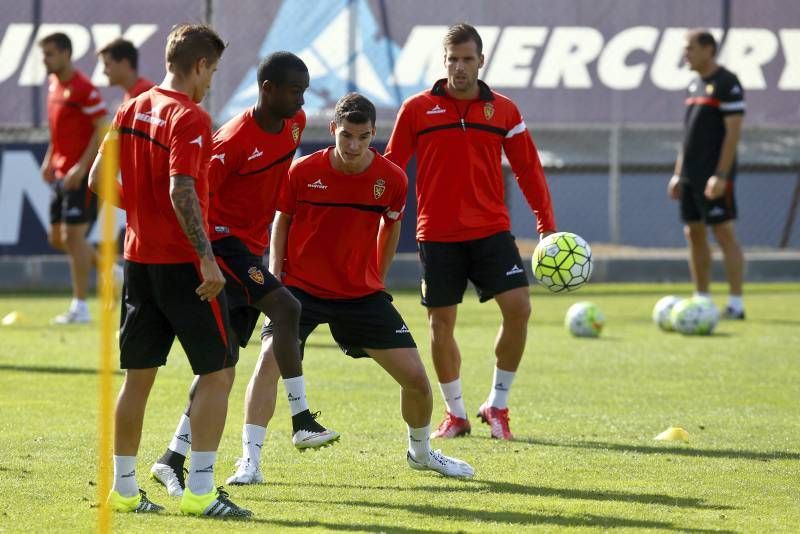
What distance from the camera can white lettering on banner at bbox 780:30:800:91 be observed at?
1906 cm

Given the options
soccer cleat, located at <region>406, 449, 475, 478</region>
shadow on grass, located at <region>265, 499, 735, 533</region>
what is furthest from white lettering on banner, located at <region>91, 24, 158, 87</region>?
shadow on grass, located at <region>265, 499, 735, 533</region>

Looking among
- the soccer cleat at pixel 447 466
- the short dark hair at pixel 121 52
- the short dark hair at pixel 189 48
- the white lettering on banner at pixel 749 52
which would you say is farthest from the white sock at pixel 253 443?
the white lettering on banner at pixel 749 52

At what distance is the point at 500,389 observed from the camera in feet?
27.3

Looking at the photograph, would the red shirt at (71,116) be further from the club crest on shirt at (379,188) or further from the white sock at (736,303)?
the club crest on shirt at (379,188)

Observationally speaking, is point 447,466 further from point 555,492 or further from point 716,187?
point 716,187

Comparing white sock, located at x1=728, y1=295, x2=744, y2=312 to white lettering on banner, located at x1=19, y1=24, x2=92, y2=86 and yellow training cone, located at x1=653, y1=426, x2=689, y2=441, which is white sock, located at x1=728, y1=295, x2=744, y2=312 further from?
white lettering on banner, located at x1=19, y1=24, x2=92, y2=86

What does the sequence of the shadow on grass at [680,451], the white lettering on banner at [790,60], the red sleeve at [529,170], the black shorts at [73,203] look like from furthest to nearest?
1. the white lettering on banner at [790,60]
2. the black shorts at [73,203]
3. the red sleeve at [529,170]
4. the shadow on grass at [680,451]

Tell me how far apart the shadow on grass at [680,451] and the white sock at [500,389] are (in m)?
0.37

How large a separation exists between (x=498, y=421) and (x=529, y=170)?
4.79 ft

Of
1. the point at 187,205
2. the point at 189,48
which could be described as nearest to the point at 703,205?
the point at 189,48

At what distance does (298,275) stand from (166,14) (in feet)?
38.3

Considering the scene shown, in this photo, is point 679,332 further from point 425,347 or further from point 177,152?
point 177,152

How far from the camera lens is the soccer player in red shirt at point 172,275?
18.7 ft

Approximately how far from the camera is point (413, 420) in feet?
23.1
